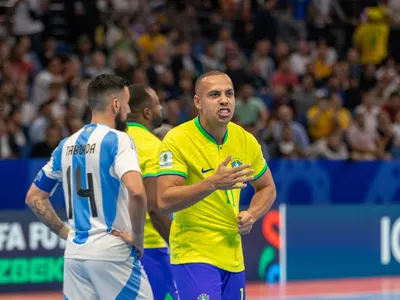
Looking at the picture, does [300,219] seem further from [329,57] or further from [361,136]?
[329,57]

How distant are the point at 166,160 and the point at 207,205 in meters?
0.42

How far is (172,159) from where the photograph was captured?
21.2 ft

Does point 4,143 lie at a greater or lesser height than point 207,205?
greater

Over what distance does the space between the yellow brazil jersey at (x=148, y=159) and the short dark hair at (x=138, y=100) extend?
16 centimetres

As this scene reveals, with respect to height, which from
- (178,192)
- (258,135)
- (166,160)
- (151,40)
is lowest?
(178,192)

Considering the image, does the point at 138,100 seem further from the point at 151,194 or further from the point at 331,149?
the point at 331,149

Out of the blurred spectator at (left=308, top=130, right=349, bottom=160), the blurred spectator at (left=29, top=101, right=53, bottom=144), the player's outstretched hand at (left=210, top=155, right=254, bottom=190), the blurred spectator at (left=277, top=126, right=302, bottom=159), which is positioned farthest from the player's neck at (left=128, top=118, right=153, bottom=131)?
the blurred spectator at (left=308, top=130, right=349, bottom=160)

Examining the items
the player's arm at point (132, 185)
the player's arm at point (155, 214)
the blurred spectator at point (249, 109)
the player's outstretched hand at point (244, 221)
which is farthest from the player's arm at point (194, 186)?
the blurred spectator at point (249, 109)

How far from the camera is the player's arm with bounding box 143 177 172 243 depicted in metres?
7.34

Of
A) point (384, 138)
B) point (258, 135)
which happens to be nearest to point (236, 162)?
point (258, 135)

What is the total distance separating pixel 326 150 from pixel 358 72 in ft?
15.0

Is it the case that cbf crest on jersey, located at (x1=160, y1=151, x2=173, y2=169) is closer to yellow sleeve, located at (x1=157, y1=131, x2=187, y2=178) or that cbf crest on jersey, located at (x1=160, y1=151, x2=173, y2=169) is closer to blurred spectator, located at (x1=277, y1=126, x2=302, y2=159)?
yellow sleeve, located at (x1=157, y1=131, x2=187, y2=178)

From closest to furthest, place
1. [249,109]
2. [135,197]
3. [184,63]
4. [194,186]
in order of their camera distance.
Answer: [135,197] < [194,186] < [249,109] < [184,63]

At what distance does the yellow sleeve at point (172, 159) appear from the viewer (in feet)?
21.1
